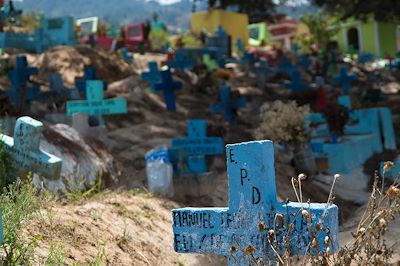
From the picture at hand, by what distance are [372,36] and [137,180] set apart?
2711cm

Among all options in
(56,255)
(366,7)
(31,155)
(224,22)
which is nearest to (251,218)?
(56,255)

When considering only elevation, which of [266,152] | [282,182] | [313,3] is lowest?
[282,182]

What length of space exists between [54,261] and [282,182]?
4677 millimetres

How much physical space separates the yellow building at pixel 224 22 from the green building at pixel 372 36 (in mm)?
6720

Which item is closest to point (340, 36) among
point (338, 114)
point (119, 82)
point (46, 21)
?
point (46, 21)

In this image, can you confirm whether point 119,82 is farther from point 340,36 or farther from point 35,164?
point 340,36

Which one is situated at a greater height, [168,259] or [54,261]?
[54,261]

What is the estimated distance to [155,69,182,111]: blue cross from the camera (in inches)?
427

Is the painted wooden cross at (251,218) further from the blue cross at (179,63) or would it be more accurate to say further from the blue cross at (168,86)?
the blue cross at (179,63)

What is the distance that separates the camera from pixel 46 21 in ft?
53.3

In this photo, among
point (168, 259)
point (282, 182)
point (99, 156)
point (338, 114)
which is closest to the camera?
point (168, 259)

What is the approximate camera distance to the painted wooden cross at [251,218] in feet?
8.55

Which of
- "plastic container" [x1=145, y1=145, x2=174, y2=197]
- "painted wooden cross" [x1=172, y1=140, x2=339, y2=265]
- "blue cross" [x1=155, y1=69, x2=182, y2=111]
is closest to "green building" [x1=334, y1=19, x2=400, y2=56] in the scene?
"blue cross" [x1=155, y1=69, x2=182, y2=111]

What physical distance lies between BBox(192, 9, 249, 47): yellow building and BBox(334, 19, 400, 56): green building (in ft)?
22.0
